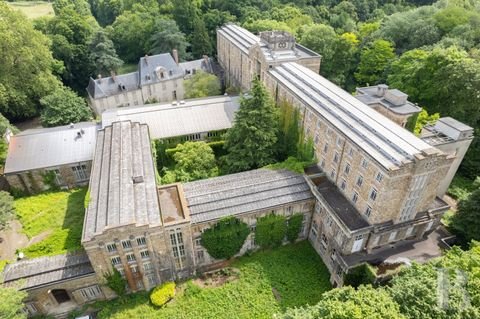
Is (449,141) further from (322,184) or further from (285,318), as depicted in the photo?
(285,318)

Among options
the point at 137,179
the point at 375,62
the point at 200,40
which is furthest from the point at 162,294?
the point at 200,40

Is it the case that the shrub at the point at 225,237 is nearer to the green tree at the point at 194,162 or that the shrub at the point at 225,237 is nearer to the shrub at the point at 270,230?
the shrub at the point at 270,230

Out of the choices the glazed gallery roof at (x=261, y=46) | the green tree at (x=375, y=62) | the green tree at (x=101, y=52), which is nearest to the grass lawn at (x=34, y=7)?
the green tree at (x=101, y=52)

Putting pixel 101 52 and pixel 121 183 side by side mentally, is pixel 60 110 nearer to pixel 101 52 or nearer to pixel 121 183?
pixel 101 52

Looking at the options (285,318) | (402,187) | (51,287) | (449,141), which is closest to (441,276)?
(402,187)

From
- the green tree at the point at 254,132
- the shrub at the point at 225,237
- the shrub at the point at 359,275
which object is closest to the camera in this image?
the shrub at the point at 359,275

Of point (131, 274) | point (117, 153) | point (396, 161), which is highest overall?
point (396, 161)

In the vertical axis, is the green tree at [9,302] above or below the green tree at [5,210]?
above

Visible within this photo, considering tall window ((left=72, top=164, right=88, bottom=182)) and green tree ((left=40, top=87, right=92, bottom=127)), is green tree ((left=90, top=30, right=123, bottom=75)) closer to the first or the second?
green tree ((left=40, top=87, right=92, bottom=127))
